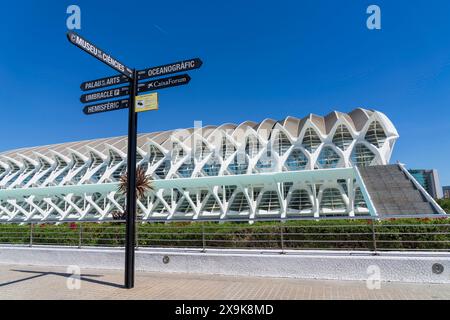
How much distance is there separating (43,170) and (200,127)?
27210 millimetres

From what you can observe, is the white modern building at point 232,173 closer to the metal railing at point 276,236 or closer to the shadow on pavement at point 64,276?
the metal railing at point 276,236

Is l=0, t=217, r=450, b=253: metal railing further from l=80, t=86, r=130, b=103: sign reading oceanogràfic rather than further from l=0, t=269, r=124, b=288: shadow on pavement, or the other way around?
l=80, t=86, r=130, b=103: sign reading oceanogràfic

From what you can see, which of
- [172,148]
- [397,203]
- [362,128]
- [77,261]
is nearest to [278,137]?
[362,128]

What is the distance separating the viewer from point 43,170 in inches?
2053

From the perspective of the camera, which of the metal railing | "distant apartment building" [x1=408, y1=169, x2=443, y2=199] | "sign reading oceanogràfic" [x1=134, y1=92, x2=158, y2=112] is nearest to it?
"sign reading oceanogràfic" [x1=134, y1=92, x2=158, y2=112]

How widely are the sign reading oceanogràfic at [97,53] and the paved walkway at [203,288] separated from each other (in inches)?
188

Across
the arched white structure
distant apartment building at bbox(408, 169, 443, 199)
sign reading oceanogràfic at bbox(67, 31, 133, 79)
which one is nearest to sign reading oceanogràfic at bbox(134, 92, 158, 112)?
sign reading oceanogràfic at bbox(67, 31, 133, 79)

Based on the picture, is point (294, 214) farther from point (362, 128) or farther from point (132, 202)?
point (132, 202)

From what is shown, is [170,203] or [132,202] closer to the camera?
[132,202]

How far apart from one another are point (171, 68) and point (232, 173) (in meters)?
34.0

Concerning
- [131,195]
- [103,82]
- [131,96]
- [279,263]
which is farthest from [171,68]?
[279,263]

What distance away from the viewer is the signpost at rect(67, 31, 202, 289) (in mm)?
6863

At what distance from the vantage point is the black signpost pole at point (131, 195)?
6.82m
